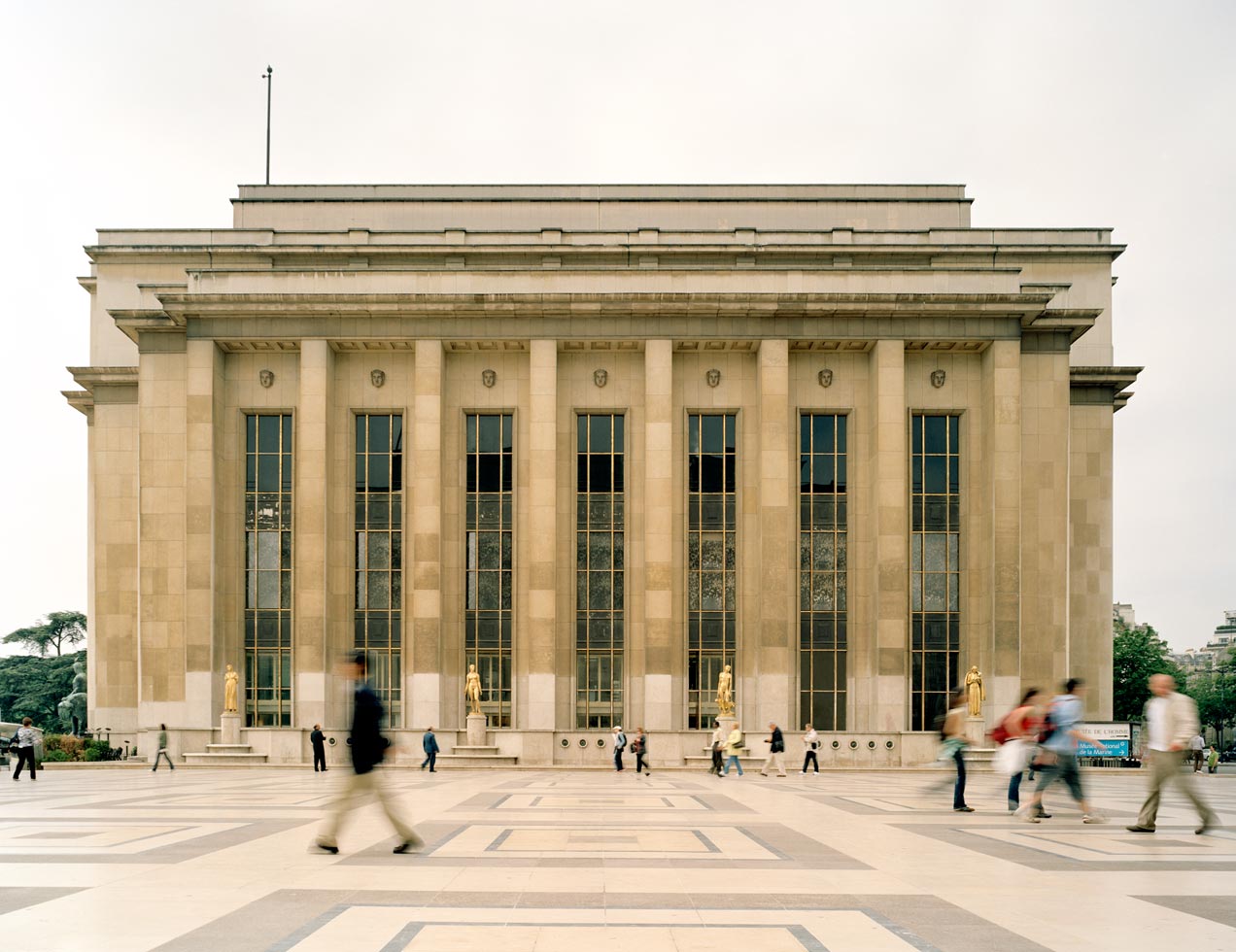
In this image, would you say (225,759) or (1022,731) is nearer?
(1022,731)

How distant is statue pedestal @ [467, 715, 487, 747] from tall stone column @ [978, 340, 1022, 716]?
2068cm

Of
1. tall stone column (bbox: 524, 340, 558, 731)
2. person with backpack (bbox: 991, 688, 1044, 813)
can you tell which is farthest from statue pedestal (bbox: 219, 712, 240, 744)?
person with backpack (bbox: 991, 688, 1044, 813)

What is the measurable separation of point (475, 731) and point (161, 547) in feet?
52.1

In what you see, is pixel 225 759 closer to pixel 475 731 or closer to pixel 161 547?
pixel 475 731

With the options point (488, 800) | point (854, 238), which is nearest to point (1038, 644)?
point (854, 238)

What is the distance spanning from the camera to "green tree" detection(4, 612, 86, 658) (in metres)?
138

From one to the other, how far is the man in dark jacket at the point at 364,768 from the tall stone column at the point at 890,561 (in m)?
36.6

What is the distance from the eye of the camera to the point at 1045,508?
4884 centimetres

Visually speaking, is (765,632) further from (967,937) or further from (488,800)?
(967,937)

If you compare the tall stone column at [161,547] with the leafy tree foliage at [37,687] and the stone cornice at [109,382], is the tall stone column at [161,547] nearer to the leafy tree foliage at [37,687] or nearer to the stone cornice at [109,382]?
the stone cornice at [109,382]

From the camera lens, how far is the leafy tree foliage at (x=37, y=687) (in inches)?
4469

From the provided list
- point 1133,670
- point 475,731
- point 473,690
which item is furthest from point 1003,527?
point 1133,670

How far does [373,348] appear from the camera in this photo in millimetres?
49125

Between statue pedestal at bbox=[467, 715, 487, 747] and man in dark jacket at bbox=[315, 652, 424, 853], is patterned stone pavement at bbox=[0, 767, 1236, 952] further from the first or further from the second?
statue pedestal at bbox=[467, 715, 487, 747]
